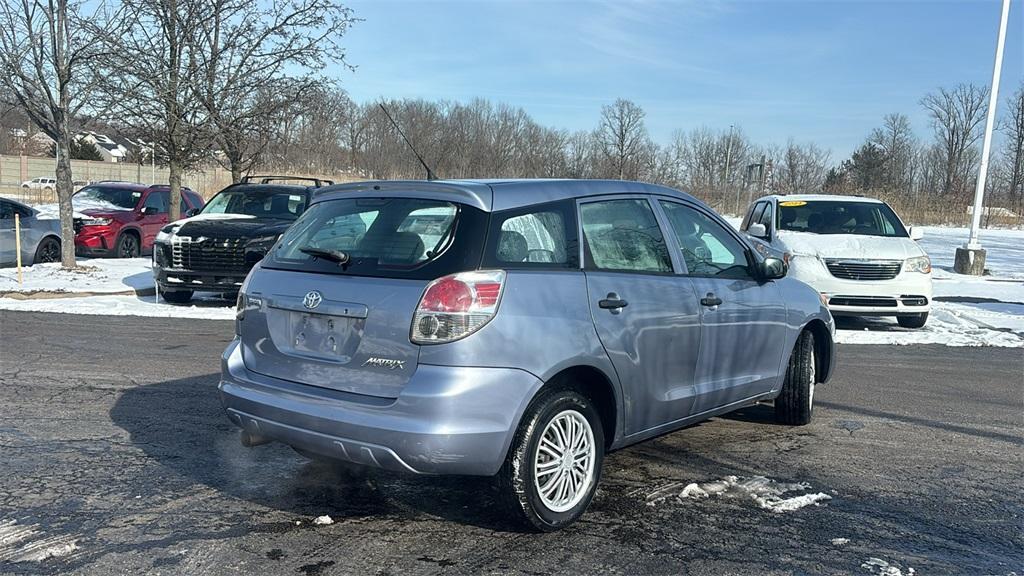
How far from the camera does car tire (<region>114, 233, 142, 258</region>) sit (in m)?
18.2

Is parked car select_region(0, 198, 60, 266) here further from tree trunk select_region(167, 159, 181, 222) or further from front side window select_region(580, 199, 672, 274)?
front side window select_region(580, 199, 672, 274)

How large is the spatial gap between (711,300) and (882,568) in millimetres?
1768

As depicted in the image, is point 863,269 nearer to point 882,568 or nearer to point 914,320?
point 914,320

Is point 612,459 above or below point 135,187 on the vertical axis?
below

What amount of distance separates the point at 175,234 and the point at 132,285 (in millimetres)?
2955

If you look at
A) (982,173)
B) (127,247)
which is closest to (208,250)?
(127,247)

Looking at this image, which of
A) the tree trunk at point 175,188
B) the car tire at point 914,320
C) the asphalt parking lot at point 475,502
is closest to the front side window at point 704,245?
the asphalt parking lot at point 475,502

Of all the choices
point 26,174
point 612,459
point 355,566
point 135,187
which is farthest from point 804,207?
point 26,174

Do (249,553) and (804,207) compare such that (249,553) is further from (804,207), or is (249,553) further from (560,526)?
(804,207)

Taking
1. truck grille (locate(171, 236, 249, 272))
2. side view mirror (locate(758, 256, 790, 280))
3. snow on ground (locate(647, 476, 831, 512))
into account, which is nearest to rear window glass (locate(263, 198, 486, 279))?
snow on ground (locate(647, 476, 831, 512))

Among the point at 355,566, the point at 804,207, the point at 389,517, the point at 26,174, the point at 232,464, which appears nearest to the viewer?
the point at 355,566

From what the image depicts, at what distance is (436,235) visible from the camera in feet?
13.2

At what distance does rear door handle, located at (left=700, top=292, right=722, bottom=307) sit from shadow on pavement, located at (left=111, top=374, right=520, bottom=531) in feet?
5.27

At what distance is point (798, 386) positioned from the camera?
6.05m
